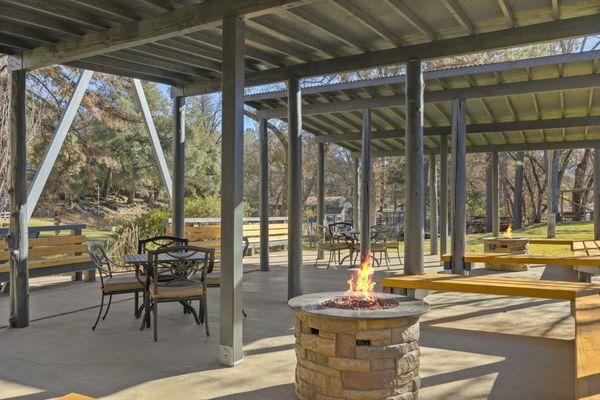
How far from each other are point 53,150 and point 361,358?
7.14 m

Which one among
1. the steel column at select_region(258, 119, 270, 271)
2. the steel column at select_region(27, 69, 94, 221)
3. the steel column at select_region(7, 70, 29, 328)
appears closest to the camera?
the steel column at select_region(7, 70, 29, 328)

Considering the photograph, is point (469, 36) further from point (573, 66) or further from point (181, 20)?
point (181, 20)

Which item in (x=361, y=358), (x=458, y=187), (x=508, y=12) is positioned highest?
(x=508, y=12)

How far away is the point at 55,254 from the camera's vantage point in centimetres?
712

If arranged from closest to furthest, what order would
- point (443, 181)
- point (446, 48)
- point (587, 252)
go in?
point (446, 48)
point (587, 252)
point (443, 181)

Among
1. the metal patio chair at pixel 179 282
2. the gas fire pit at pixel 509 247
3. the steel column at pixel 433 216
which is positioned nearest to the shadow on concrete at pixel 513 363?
the metal patio chair at pixel 179 282

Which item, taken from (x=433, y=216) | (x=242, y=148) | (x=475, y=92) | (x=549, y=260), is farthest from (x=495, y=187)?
(x=242, y=148)

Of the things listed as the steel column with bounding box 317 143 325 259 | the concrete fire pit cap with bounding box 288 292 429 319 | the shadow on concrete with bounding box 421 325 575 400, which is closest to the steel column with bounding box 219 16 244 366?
the concrete fire pit cap with bounding box 288 292 429 319

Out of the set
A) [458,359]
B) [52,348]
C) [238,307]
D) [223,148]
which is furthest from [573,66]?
[52,348]

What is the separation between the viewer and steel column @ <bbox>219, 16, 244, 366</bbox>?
12.1 ft

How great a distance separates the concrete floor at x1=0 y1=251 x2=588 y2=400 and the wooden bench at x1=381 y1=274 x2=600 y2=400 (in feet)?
1.29

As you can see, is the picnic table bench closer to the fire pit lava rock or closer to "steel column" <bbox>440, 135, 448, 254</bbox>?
"steel column" <bbox>440, 135, 448, 254</bbox>

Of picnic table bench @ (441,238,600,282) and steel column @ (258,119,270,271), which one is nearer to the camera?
picnic table bench @ (441,238,600,282)

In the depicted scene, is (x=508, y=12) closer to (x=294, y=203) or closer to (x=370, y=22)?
(x=370, y=22)
